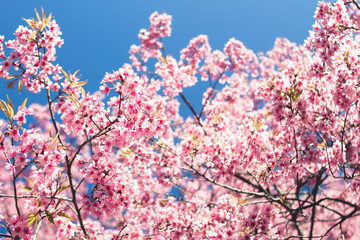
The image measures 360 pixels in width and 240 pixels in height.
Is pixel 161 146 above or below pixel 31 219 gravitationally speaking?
above

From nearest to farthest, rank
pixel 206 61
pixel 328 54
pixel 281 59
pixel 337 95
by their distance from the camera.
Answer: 1. pixel 337 95
2. pixel 328 54
3. pixel 206 61
4. pixel 281 59

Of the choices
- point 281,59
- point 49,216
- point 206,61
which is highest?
point 281,59

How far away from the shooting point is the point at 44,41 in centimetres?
397

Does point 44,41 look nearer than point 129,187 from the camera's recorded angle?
No

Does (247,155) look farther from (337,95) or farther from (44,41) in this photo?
(44,41)

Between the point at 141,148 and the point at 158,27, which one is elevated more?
the point at 158,27

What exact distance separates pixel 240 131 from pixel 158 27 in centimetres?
721

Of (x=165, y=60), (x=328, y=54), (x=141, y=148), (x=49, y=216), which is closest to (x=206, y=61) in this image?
(x=165, y=60)

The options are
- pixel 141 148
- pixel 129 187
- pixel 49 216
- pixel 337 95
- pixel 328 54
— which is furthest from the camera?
pixel 141 148

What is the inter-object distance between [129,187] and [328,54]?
407cm

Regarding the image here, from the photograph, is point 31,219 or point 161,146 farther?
point 161,146

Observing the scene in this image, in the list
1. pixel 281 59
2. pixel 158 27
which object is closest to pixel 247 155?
pixel 158 27

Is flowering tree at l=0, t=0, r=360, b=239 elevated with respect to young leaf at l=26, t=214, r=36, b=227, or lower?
elevated

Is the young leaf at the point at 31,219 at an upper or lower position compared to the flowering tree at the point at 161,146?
lower
